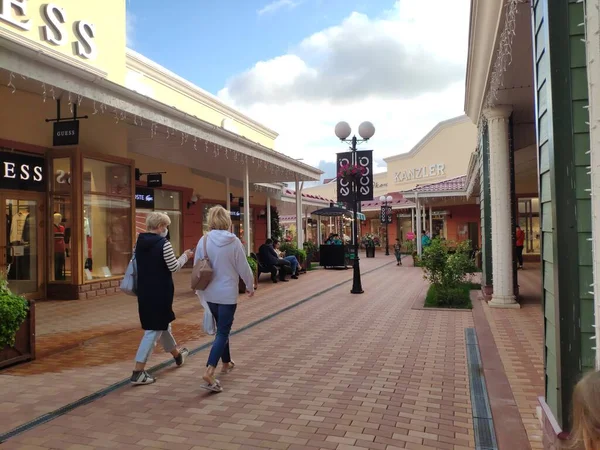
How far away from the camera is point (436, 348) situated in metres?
5.61

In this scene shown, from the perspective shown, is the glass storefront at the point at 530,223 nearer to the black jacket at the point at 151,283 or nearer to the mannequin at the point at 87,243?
the mannequin at the point at 87,243

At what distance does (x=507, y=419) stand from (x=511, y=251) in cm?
515

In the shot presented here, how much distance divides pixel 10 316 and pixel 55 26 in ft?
22.3

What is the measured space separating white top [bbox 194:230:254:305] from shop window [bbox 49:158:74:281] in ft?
19.7

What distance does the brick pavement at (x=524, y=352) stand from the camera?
362 centimetres

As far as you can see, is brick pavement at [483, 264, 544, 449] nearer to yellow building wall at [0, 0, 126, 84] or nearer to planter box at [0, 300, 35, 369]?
planter box at [0, 300, 35, 369]

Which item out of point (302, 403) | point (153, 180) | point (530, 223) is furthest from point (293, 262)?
point (530, 223)

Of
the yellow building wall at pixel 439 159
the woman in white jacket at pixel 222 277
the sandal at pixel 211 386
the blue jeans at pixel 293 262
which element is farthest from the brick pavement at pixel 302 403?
the yellow building wall at pixel 439 159

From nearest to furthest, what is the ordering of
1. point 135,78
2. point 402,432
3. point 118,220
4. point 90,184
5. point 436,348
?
point 402,432, point 436,348, point 90,184, point 118,220, point 135,78

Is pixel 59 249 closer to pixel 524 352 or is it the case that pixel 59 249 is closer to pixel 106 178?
pixel 106 178

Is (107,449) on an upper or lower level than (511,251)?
lower

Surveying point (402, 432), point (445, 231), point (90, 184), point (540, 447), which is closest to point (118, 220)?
point (90, 184)

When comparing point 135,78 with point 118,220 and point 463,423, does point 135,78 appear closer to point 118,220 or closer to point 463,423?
point 118,220

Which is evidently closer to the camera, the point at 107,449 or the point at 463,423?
the point at 107,449
